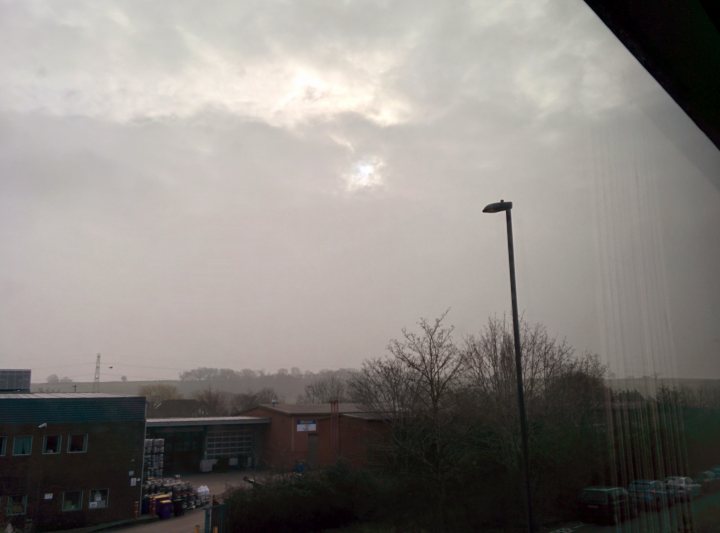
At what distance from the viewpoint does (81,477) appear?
48.2 ft

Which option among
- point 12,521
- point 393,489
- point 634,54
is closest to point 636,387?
point 634,54

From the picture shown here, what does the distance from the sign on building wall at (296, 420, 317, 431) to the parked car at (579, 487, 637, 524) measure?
13.3 metres

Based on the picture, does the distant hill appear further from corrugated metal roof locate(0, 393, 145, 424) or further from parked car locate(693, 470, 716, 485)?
parked car locate(693, 470, 716, 485)

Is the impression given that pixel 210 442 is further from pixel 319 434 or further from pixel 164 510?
pixel 164 510

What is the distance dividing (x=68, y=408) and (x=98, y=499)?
2.58 m

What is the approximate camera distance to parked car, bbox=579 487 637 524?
13.3 ft

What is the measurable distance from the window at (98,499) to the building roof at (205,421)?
5078 mm

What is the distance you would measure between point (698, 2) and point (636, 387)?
305cm

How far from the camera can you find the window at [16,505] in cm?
1290

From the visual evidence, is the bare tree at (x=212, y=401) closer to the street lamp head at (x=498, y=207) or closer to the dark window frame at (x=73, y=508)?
the dark window frame at (x=73, y=508)

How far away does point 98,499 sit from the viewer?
14.8 meters

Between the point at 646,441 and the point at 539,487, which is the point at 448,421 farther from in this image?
the point at 646,441

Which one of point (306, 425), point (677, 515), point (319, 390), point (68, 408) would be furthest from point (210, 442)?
point (677, 515)

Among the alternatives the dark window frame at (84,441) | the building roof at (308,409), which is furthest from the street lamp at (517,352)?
the dark window frame at (84,441)
